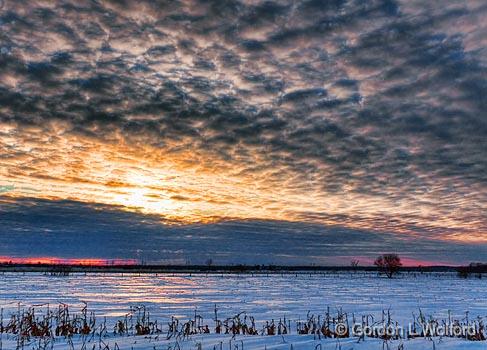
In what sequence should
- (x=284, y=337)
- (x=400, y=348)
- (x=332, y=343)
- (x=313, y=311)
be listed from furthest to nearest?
(x=313, y=311)
(x=284, y=337)
(x=332, y=343)
(x=400, y=348)

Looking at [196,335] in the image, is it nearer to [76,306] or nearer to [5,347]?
[5,347]

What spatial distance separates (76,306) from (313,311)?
17.6 m

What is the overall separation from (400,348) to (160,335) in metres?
9.42

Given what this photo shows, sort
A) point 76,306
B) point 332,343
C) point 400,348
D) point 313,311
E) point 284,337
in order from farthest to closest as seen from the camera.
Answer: point 76,306 < point 313,311 < point 284,337 < point 332,343 < point 400,348

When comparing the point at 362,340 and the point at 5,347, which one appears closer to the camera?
the point at 5,347

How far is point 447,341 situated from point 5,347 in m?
15.4

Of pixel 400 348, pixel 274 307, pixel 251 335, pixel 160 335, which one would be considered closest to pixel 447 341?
pixel 400 348

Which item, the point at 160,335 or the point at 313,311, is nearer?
the point at 160,335

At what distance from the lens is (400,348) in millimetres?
14414

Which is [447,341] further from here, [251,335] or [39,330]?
[39,330]

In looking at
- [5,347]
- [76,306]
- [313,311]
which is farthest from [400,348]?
[76,306]

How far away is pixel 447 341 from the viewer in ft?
52.9

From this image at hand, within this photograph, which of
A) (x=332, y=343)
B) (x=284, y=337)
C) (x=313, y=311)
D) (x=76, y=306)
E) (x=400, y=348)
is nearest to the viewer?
(x=400, y=348)

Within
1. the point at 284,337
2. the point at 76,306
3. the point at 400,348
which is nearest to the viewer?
the point at 400,348
